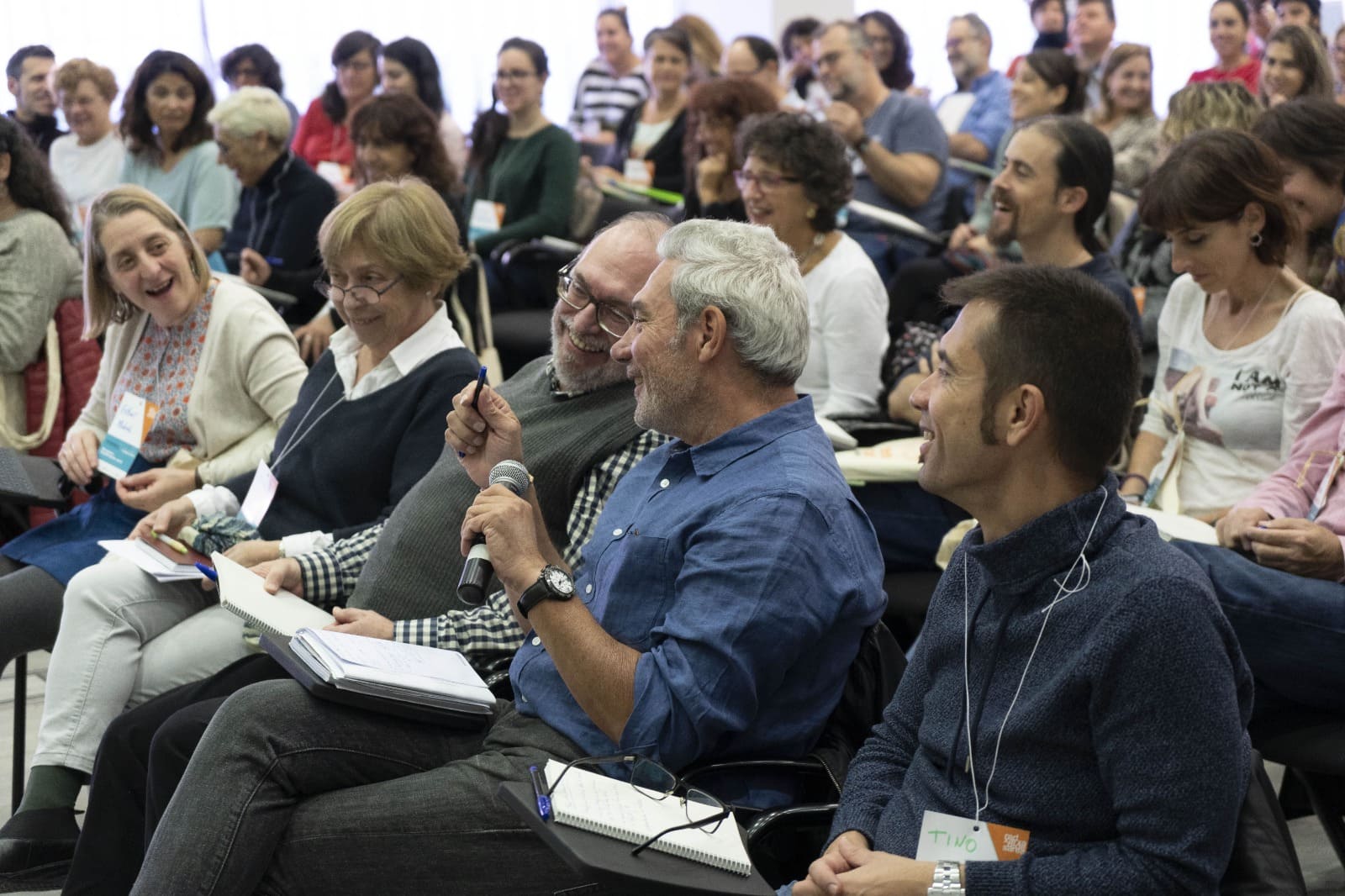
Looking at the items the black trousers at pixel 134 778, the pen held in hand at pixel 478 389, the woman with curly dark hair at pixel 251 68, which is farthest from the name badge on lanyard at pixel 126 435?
the woman with curly dark hair at pixel 251 68

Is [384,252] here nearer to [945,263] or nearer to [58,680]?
[58,680]

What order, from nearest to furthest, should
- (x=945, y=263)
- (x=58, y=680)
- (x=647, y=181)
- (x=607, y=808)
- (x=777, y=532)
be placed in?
(x=607, y=808)
(x=777, y=532)
(x=58, y=680)
(x=945, y=263)
(x=647, y=181)

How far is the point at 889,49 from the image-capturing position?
23.1ft

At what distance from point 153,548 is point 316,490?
A: 336 mm

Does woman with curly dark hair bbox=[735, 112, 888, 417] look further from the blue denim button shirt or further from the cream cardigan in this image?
the blue denim button shirt

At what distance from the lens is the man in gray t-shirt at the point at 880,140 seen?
469 centimetres

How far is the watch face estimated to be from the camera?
171cm

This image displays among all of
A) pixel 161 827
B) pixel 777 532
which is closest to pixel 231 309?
pixel 161 827

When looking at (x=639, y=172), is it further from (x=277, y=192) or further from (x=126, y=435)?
(x=126, y=435)

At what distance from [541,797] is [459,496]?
96cm

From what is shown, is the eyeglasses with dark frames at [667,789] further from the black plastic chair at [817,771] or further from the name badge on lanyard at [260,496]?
the name badge on lanyard at [260,496]

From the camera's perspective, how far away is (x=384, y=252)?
2.68m

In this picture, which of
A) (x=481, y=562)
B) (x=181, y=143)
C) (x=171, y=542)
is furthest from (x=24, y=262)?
(x=481, y=562)

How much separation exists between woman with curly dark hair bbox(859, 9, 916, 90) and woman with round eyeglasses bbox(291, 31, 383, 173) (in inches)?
96.6
